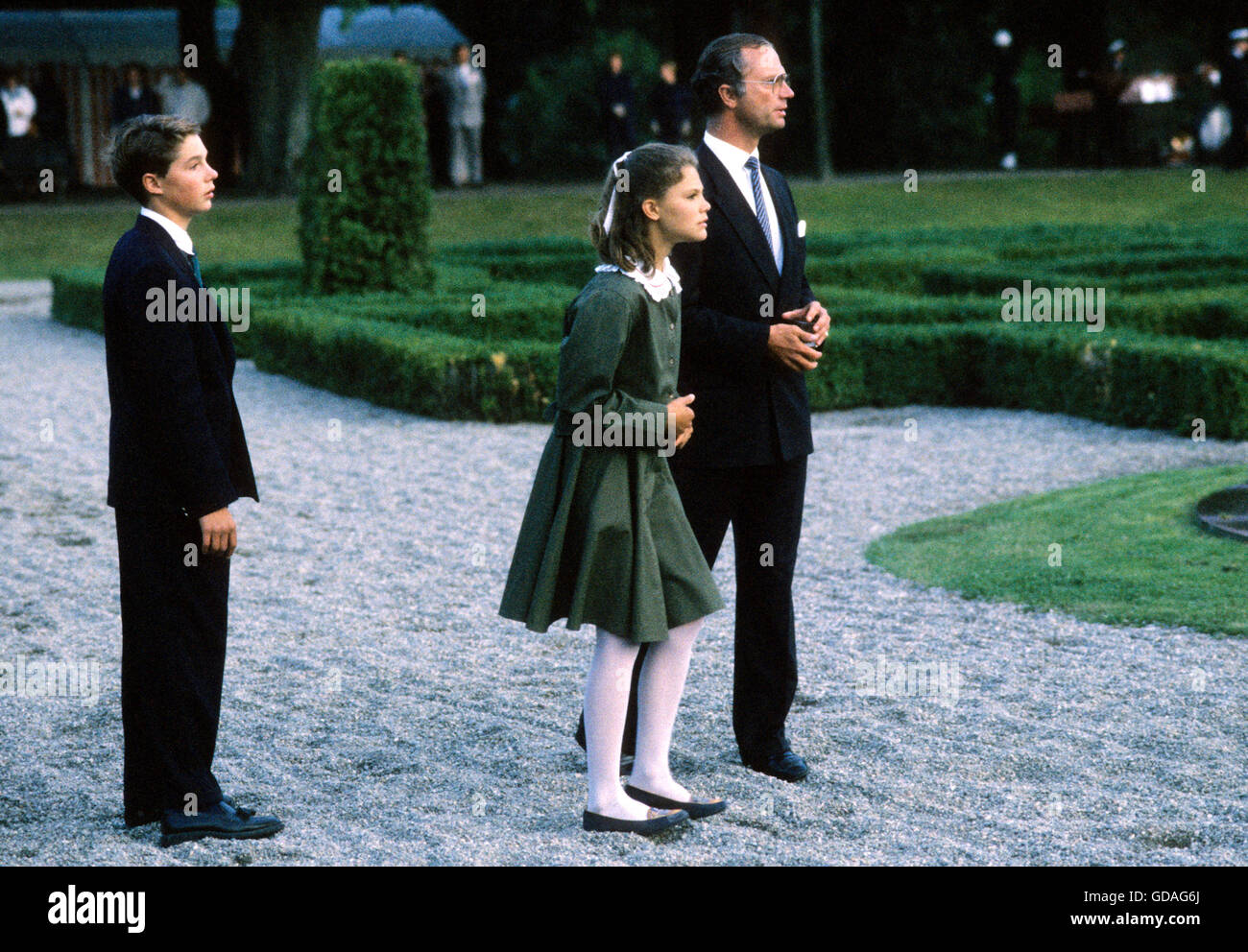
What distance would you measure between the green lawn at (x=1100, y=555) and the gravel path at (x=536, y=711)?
161mm

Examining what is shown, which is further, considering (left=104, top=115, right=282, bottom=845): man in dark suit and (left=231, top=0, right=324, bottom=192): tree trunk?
(left=231, top=0, right=324, bottom=192): tree trunk

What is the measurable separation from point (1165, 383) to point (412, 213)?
6.56m

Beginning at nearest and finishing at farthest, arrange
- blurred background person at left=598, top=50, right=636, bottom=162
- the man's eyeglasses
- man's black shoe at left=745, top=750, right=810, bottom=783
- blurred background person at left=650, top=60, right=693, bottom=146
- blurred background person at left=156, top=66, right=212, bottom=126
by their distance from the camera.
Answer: the man's eyeglasses
man's black shoe at left=745, top=750, right=810, bottom=783
blurred background person at left=650, top=60, right=693, bottom=146
blurred background person at left=598, top=50, right=636, bottom=162
blurred background person at left=156, top=66, right=212, bottom=126

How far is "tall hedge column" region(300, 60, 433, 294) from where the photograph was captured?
45.7 ft

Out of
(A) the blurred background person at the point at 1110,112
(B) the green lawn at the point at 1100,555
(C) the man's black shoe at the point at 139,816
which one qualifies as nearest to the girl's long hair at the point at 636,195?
(C) the man's black shoe at the point at 139,816

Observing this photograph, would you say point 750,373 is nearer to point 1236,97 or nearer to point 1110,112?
point 1236,97

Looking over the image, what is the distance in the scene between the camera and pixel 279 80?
76.5ft

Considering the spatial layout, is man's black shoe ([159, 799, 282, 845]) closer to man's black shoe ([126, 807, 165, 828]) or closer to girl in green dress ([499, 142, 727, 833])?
man's black shoe ([126, 807, 165, 828])

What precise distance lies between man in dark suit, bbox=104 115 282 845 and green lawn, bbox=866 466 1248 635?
3.22 metres

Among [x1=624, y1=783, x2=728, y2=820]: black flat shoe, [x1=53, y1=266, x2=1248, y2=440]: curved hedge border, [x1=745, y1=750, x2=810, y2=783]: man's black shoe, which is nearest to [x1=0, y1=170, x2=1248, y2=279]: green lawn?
[x1=53, y1=266, x2=1248, y2=440]: curved hedge border

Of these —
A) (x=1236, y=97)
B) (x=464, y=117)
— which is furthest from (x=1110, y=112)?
(x=464, y=117)

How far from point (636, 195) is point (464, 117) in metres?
21.7

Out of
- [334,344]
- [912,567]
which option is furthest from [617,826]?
[334,344]

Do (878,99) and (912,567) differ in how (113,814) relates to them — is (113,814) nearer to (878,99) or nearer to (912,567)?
(912,567)
